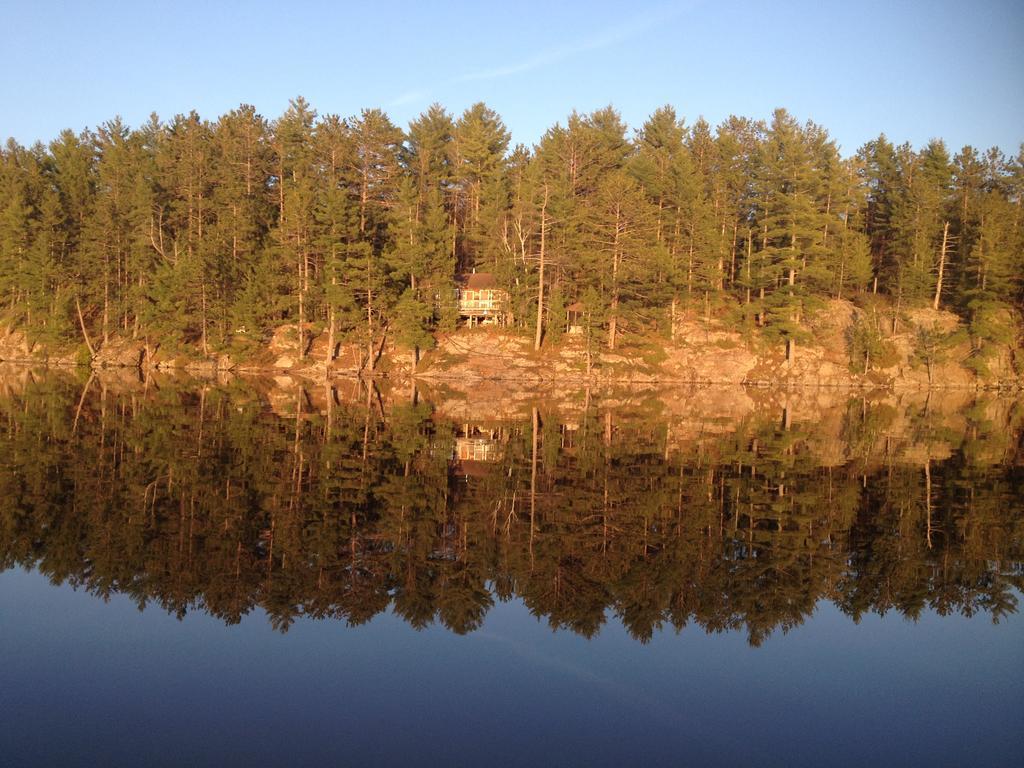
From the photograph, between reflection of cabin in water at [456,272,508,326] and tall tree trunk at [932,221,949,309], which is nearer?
reflection of cabin in water at [456,272,508,326]

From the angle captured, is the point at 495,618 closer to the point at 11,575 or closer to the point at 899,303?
the point at 11,575

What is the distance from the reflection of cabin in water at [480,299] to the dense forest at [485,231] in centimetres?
232

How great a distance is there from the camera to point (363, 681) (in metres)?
9.22

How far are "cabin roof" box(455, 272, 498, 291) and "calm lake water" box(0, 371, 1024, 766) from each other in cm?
4793

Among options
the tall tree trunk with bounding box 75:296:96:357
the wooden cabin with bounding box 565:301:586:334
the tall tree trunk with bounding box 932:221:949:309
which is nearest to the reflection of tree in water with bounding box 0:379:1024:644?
the wooden cabin with bounding box 565:301:586:334

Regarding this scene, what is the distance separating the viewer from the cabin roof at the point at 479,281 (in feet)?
233

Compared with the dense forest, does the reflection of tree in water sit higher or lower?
lower

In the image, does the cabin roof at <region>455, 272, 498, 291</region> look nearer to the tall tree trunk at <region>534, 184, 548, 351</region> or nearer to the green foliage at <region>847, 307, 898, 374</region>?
the tall tree trunk at <region>534, 184, 548, 351</region>

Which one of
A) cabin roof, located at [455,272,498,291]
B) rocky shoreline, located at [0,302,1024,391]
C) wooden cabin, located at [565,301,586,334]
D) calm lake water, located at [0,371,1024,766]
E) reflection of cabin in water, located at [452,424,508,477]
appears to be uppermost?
cabin roof, located at [455,272,498,291]

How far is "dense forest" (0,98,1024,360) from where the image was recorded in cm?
6325

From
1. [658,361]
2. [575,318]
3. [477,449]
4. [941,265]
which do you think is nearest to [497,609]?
[477,449]

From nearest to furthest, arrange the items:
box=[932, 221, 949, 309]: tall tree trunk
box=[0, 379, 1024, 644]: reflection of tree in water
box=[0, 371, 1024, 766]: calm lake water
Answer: box=[0, 371, 1024, 766]: calm lake water
box=[0, 379, 1024, 644]: reflection of tree in water
box=[932, 221, 949, 309]: tall tree trunk

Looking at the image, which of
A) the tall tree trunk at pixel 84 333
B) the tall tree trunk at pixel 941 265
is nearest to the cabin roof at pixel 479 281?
the tall tree trunk at pixel 84 333

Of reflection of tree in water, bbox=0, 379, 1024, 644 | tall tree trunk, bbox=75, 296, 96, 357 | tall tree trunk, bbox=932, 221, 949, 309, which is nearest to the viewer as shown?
reflection of tree in water, bbox=0, 379, 1024, 644
